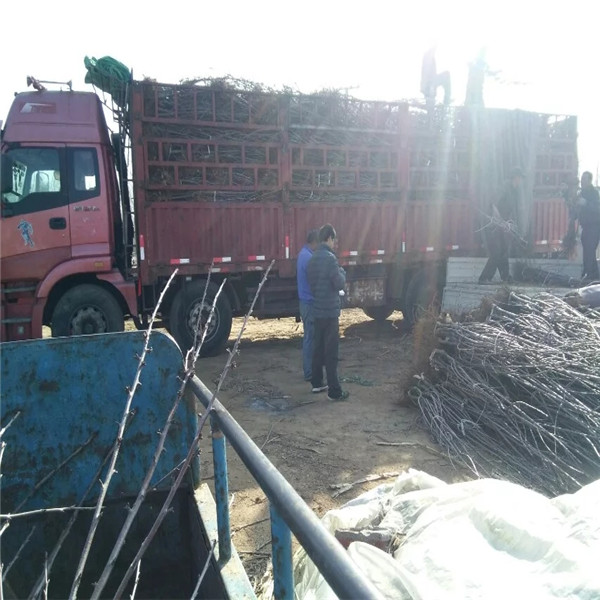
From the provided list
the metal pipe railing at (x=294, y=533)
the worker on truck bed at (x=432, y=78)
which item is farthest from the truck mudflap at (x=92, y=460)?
the worker on truck bed at (x=432, y=78)

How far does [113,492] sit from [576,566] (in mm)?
2072

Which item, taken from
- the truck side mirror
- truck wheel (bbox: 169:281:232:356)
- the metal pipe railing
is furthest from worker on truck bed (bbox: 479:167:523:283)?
the metal pipe railing

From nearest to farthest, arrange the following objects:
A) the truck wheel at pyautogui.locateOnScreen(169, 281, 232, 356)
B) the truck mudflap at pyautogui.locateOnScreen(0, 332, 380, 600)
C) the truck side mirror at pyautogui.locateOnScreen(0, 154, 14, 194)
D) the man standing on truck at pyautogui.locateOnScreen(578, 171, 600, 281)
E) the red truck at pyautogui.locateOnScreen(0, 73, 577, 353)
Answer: the truck mudflap at pyautogui.locateOnScreen(0, 332, 380, 600)
the truck side mirror at pyautogui.locateOnScreen(0, 154, 14, 194)
the red truck at pyautogui.locateOnScreen(0, 73, 577, 353)
the truck wheel at pyautogui.locateOnScreen(169, 281, 232, 356)
the man standing on truck at pyautogui.locateOnScreen(578, 171, 600, 281)

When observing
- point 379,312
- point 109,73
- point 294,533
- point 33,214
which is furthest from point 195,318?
point 294,533

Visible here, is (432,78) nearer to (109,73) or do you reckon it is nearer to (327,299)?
(109,73)

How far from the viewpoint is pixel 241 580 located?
200 centimetres

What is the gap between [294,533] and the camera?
1.13 m

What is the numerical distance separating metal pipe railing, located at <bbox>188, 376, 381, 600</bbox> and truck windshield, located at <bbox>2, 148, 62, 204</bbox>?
6270mm

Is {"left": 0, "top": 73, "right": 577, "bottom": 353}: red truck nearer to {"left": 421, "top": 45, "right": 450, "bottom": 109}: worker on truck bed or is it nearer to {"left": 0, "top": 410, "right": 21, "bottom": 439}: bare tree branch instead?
{"left": 421, "top": 45, "right": 450, "bottom": 109}: worker on truck bed

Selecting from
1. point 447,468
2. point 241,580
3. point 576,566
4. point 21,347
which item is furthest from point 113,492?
point 447,468

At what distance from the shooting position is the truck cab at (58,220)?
692 centimetres

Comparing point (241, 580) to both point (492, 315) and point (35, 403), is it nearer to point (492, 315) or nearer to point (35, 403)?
point (35, 403)

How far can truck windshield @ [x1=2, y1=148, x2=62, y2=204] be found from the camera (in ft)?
22.6

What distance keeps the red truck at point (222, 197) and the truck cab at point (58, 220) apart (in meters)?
0.02
